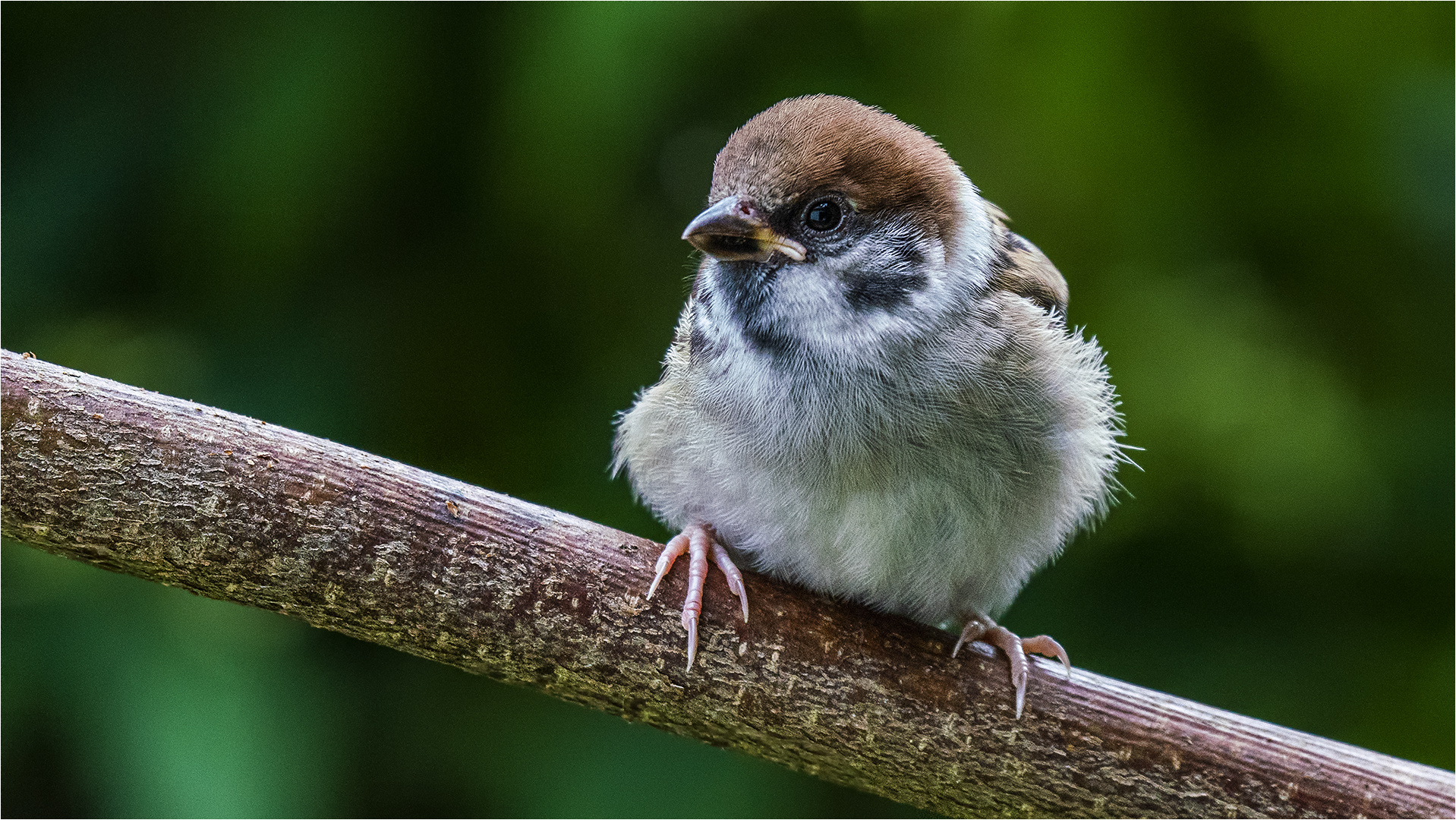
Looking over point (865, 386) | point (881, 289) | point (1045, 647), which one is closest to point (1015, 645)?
point (1045, 647)

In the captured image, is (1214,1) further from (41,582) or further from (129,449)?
(41,582)

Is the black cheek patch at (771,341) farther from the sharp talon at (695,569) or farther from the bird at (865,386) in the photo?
the sharp talon at (695,569)

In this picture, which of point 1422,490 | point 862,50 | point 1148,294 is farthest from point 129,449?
point 1422,490

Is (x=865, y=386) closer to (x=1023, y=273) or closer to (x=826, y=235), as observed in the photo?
(x=826, y=235)

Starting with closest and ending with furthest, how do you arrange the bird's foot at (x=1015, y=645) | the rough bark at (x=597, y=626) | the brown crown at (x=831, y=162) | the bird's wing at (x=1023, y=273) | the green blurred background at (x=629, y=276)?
1. the rough bark at (x=597, y=626)
2. the brown crown at (x=831, y=162)
3. the bird's foot at (x=1015, y=645)
4. the bird's wing at (x=1023, y=273)
5. the green blurred background at (x=629, y=276)

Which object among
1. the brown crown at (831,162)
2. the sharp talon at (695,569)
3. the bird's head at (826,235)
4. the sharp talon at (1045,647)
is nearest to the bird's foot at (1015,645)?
the sharp talon at (1045,647)

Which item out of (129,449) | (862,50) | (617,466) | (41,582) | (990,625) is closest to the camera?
(129,449)

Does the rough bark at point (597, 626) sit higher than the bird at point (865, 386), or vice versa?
the bird at point (865, 386)
